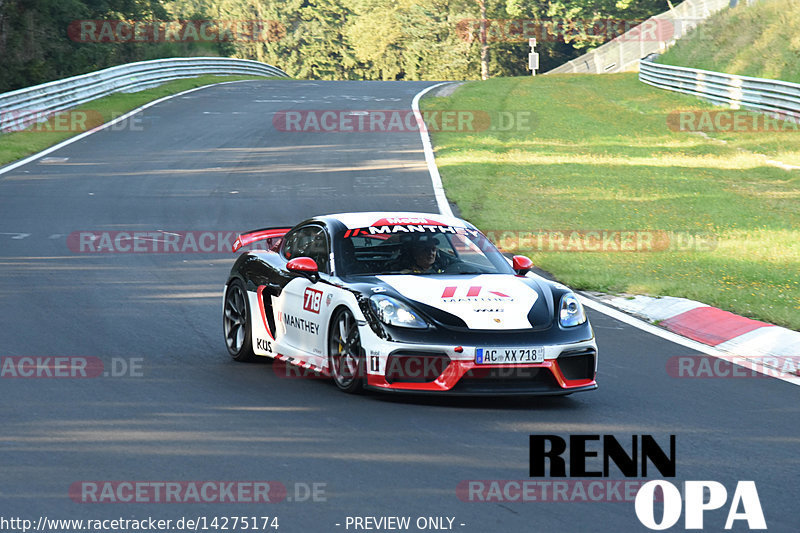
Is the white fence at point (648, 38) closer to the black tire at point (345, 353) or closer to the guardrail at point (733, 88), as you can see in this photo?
the guardrail at point (733, 88)

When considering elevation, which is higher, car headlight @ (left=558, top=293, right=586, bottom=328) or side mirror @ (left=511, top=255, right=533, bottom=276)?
side mirror @ (left=511, top=255, right=533, bottom=276)

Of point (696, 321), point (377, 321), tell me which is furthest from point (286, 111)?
point (377, 321)

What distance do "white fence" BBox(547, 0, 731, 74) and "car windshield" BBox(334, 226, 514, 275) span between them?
5114cm

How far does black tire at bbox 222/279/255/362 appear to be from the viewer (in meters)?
9.53

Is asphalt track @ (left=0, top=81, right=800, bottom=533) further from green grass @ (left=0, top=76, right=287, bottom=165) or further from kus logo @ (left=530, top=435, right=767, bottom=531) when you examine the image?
green grass @ (left=0, top=76, right=287, bottom=165)

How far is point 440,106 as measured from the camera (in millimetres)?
35469

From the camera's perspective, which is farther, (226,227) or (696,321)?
(226,227)

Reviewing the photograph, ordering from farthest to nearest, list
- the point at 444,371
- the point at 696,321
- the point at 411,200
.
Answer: the point at 411,200 < the point at 696,321 < the point at 444,371

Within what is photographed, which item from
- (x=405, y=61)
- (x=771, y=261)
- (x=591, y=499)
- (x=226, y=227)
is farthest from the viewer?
(x=405, y=61)

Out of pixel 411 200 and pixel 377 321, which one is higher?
pixel 377 321

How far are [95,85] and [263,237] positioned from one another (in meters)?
26.6

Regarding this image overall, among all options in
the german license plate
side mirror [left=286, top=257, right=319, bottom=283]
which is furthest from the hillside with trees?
the german license plate

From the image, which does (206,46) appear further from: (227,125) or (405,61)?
(405,61)

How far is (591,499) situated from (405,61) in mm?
112869
